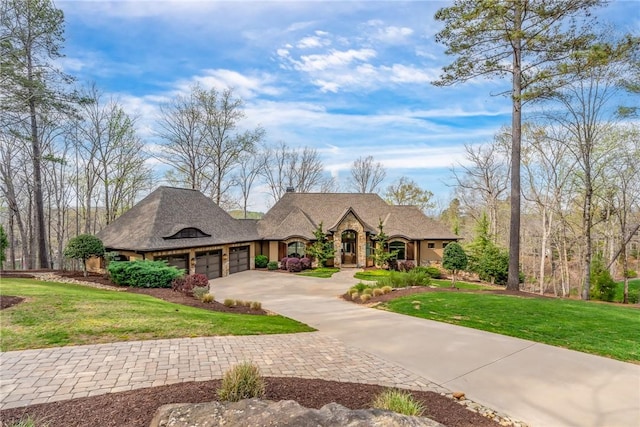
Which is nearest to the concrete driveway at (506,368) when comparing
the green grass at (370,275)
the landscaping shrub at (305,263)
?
the green grass at (370,275)

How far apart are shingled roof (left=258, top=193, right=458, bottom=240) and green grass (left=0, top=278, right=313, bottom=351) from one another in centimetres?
1542

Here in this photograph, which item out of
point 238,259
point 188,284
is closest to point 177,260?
point 188,284

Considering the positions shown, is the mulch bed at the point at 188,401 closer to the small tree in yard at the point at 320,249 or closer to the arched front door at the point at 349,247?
the small tree in yard at the point at 320,249

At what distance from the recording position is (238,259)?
2247 centimetres

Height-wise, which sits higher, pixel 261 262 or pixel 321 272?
pixel 261 262

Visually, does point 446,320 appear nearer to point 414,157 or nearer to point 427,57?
point 427,57

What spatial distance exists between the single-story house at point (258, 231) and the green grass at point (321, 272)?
1.53 metres

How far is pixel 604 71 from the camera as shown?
608 inches

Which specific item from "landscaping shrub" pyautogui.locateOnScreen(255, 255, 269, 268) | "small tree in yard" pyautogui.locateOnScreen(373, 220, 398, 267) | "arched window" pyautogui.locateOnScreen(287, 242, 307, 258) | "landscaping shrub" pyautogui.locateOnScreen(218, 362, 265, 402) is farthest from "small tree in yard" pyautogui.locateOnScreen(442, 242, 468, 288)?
"landscaping shrub" pyautogui.locateOnScreen(218, 362, 265, 402)

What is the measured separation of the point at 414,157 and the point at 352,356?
18415 millimetres

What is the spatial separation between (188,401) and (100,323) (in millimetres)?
4736

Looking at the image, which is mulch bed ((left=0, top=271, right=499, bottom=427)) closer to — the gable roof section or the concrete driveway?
the concrete driveway

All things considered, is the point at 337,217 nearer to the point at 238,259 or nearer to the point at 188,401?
the point at 238,259

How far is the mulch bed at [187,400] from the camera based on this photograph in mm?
3422
